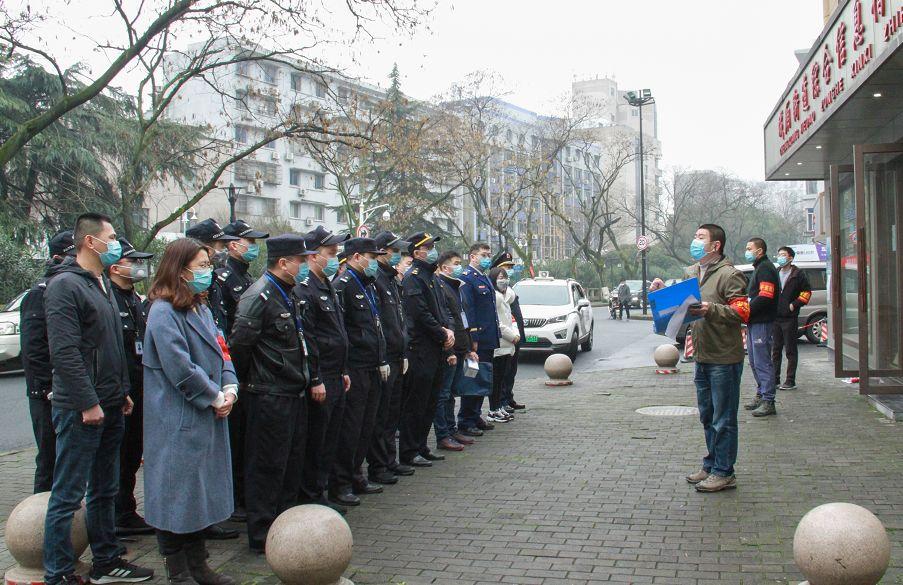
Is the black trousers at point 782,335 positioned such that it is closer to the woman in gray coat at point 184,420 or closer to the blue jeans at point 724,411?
the blue jeans at point 724,411

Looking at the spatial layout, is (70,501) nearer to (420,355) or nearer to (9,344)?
(420,355)

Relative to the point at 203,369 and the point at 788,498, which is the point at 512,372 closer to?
the point at 788,498

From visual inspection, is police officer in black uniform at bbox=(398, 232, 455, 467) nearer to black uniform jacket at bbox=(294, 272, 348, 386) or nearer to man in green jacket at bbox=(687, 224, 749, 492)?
black uniform jacket at bbox=(294, 272, 348, 386)

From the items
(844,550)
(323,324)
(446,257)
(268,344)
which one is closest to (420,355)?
(446,257)

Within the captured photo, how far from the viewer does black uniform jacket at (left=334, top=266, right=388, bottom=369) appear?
7.19m

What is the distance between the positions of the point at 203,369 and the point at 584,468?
4.29 m

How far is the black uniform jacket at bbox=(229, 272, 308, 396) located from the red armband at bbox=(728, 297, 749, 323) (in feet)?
11.5

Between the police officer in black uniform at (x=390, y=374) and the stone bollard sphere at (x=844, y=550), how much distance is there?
13.0 ft

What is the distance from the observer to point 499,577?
5102mm

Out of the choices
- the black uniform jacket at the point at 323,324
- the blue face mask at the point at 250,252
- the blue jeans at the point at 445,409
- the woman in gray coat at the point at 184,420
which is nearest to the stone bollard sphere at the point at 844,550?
the woman in gray coat at the point at 184,420

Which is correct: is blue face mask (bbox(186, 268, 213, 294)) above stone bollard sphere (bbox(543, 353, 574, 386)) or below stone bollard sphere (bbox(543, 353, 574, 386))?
above

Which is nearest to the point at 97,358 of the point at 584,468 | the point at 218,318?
the point at 218,318

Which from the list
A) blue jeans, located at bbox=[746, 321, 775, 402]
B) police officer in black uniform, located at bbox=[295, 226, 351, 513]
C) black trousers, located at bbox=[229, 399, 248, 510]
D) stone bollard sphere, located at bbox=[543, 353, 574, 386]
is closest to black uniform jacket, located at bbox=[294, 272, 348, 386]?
police officer in black uniform, located at bbox=[295, 226, 351, 513]

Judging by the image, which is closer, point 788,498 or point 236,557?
point 236,557
